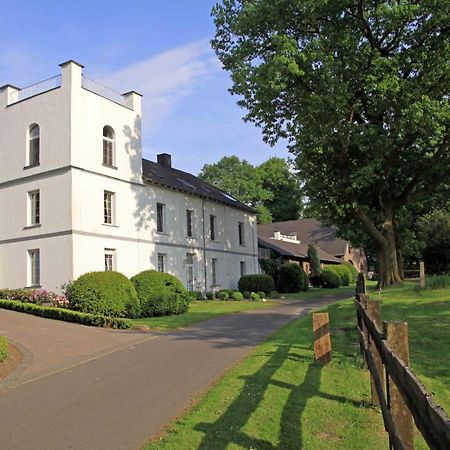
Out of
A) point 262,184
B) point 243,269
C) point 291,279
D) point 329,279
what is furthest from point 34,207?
point 262,184

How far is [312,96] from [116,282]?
1062 centimetres

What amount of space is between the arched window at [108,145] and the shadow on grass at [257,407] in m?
21.4

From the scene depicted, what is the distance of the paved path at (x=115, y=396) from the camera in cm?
582

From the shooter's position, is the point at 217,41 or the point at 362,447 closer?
the point at 362,447

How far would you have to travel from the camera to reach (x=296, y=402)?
21.8ft

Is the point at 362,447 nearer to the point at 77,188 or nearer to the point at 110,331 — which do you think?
the point at 110,331

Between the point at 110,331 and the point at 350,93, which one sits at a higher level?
the point at 350,93

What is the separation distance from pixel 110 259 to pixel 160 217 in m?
5.51

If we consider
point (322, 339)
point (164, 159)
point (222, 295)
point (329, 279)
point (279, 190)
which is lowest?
point (322, 339)

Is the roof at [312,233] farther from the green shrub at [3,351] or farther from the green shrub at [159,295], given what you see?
the green shrub at [3,351]

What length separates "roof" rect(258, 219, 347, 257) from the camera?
2633 inches

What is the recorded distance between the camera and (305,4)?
20219mm

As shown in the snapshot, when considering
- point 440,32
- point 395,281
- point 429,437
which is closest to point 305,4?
point 440,32

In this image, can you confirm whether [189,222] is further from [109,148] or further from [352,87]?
[352,87]
